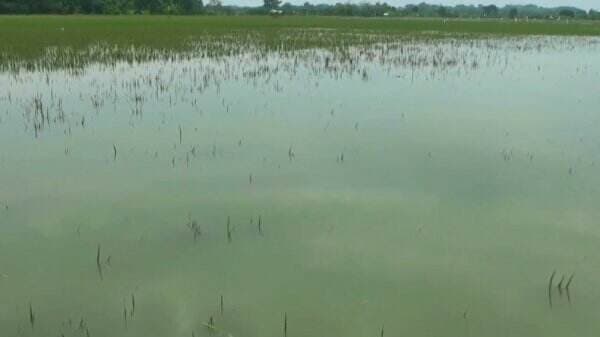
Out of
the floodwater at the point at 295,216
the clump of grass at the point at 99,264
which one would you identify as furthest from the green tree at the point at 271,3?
the clump of grass at the point at 99,264

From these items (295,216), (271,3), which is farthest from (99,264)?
(271,3)

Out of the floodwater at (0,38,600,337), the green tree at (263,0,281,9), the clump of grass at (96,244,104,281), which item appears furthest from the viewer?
the green tree at (263,0,281,9)

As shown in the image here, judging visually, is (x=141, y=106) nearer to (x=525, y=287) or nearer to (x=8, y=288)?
(x=8, y=288)

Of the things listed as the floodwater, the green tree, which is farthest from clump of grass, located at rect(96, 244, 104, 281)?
the green tree

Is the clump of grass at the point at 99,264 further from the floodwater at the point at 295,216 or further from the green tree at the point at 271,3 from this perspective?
the green tree at the point at 271,3

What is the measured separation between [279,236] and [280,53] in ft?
36.4

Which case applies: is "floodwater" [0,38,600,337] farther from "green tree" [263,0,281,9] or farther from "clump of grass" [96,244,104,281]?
"green tree" [263,0,281,9]

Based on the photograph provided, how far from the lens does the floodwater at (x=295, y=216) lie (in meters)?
2.67

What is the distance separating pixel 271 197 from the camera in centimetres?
407

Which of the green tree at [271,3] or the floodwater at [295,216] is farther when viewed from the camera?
the green tree at [271,3]

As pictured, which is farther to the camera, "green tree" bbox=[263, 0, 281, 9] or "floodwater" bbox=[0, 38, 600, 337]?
"green tree" bbox=[263, 0, 281, 9]

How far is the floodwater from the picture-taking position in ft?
8.75

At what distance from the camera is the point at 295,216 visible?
3764 mm

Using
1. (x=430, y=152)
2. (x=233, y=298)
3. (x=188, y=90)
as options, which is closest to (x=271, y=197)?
(x=233, y=298)
